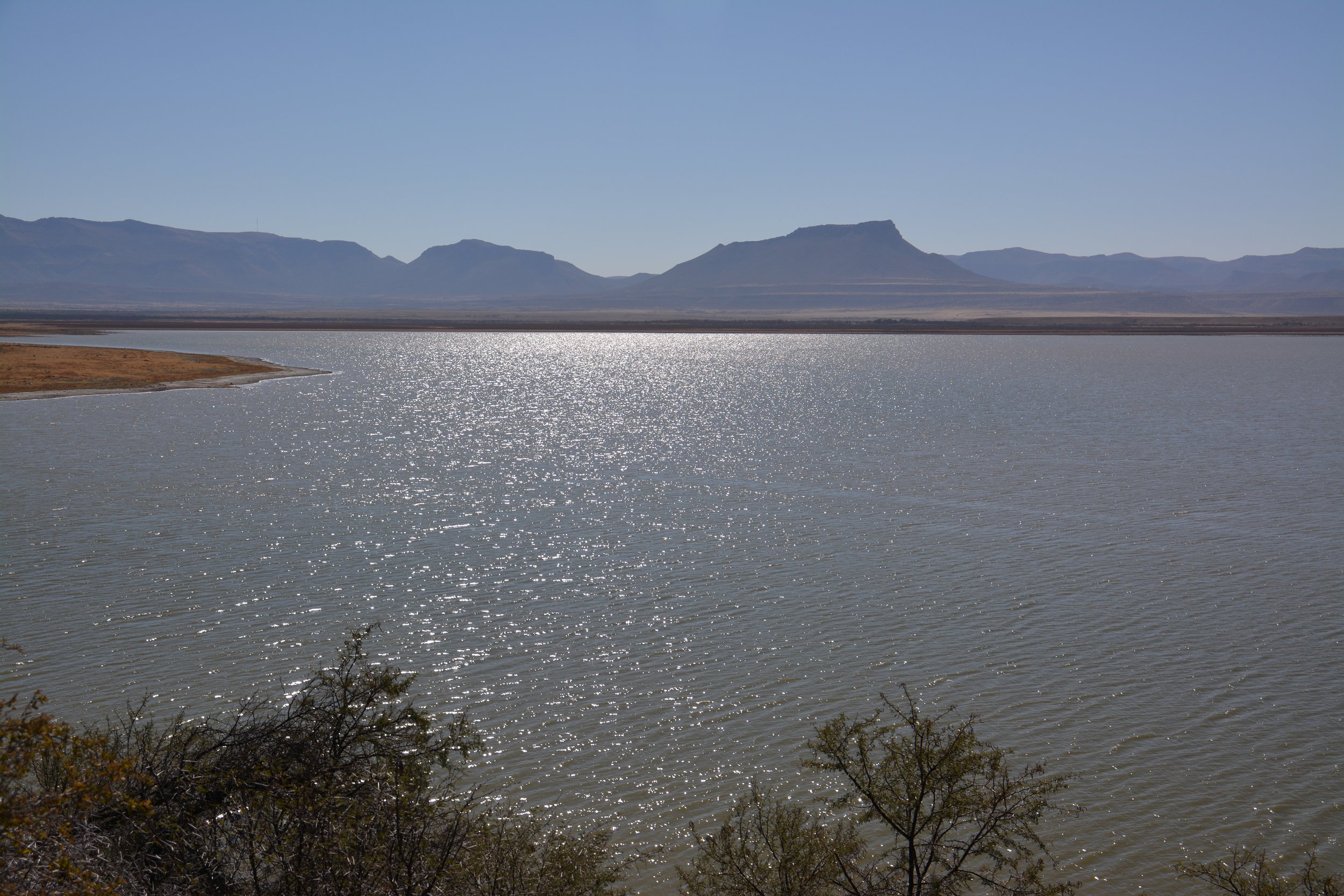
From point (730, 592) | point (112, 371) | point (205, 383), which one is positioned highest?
point (112, 371)

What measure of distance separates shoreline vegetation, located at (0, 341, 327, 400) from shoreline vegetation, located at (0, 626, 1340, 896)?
178 feet

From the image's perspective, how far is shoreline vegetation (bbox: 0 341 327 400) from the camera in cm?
5744

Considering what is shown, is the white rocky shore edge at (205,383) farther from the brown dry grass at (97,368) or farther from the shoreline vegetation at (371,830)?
the shoreline vegetation at (371,830)

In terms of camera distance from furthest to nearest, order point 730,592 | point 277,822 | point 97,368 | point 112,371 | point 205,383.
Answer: point 97,368 < point 112,371 < point 205,383 < point 730,592 < point 277,822

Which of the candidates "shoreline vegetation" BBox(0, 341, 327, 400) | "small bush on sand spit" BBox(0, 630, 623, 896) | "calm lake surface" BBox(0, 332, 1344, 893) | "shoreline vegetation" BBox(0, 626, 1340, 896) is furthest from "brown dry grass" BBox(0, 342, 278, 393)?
"shoreline vegetation" BBox(0, 626, 1340, 896)

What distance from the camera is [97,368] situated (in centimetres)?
6800

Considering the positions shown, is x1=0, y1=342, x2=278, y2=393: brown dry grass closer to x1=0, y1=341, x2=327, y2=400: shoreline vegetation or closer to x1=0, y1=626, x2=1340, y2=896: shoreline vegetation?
x1=0, y1=341, x2=327, y2=400: shoreline vegetation

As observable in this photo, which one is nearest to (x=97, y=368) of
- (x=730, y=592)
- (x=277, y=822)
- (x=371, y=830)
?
(x=730, y=592)

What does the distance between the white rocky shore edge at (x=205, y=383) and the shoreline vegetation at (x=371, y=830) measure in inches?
2056

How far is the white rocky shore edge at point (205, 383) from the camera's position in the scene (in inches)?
2128

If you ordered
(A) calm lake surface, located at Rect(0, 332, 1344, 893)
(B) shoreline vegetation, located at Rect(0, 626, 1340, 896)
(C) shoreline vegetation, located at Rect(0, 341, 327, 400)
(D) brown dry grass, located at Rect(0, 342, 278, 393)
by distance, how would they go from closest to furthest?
1. (B) shoreline vegetation, located at Rect(0, 626, 1340, 896)
2. (A) calm lake surface, located at Rect(0, 332, 1344, 893)
3. (C) shoreline vegetation, located at Rect(0, 341, 327, 400)
4. (D) brown dry grass, located at Rect(0, 342, 278, 393)

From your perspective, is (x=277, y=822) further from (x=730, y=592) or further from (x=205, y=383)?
(x=205, y=383)

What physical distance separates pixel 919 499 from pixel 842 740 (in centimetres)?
2204

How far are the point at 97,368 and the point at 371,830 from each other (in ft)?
234
